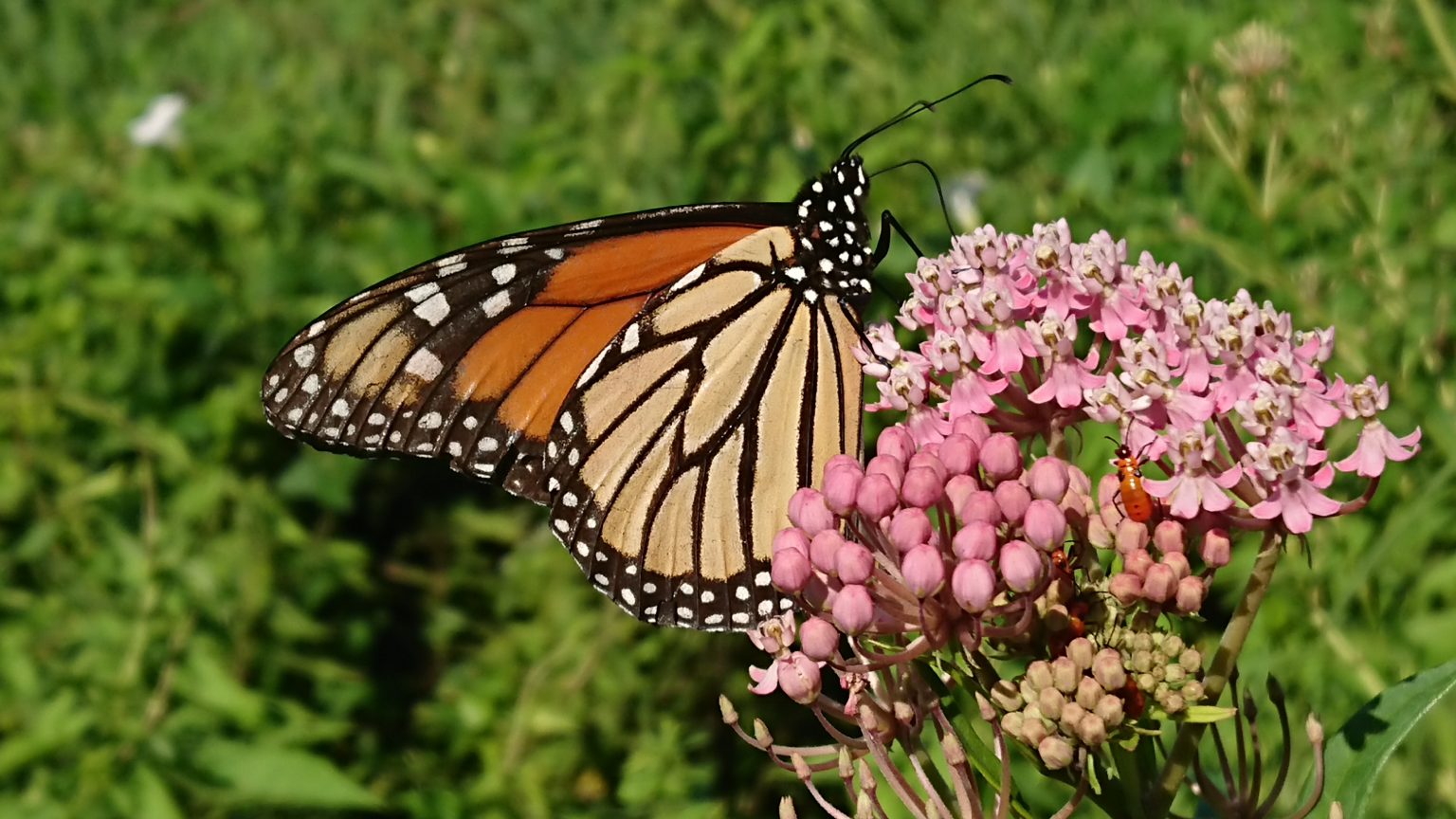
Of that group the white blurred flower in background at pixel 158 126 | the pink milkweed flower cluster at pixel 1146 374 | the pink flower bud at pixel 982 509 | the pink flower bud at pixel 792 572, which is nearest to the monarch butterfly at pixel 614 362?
the pink milkweed flower cluster at pixel 1146 374

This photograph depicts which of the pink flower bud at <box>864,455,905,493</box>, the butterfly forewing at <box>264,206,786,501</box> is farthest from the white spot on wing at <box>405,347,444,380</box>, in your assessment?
the pink flower bud at <box>864,455,905,493</box>

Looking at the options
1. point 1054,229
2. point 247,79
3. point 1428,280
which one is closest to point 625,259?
point 1054,229

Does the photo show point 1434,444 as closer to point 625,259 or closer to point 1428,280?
point 1428,280

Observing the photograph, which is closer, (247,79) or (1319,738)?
(1319,738)

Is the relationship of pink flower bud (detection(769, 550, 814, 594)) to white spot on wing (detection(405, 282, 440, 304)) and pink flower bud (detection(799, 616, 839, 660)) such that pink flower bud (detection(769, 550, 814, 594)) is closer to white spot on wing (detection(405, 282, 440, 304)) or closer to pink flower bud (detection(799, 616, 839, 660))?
pink flower bud (detection(799, 616, 839, 660))

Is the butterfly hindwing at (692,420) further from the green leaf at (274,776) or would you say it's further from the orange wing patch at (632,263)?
the green leaf at (274,776)

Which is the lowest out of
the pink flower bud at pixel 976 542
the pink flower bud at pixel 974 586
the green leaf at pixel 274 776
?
the green leaf at pixel 274 776

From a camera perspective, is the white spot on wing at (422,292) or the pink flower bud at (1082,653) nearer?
the pink flower bud at (1082,653)

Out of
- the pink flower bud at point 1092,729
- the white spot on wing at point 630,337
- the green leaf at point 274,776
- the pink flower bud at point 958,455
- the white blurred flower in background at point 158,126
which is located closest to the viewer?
the pink flower bud at point 1092,729
